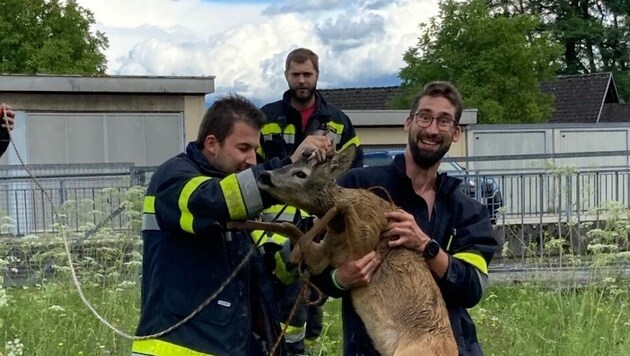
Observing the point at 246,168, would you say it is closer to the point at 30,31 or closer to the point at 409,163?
the point at 409,163

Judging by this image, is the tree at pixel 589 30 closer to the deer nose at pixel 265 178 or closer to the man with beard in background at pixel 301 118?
the man with beard in background at pixel 301 118

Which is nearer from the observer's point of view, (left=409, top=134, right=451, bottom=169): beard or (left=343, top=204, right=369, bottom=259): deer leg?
(left=343, top=204, right=369, bottom=259): deer leg

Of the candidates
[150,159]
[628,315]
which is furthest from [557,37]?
[628,315]

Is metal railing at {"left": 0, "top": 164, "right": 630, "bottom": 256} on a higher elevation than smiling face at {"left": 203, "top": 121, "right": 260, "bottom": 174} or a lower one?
lower

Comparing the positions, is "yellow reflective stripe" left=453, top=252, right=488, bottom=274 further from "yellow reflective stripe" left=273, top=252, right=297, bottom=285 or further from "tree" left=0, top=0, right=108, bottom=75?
"tree" left=0, top=0, right=108, bottom=75

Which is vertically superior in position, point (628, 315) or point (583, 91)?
point (583, 91)

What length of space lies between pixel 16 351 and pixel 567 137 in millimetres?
22650

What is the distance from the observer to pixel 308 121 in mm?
6520

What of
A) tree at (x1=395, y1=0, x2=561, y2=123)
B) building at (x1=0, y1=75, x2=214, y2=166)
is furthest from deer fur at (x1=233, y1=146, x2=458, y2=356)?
tree at (x1=395, y1=0, x2=561, y2=123)

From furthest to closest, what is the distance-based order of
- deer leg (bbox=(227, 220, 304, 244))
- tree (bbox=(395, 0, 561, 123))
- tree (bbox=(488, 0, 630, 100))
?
1. tree (bbox=(488, 0, 630, 100))
2. tree (bbox=(395, 0, 561, 123))
3. deer leg (bbox=(227, 220, 304, 244))

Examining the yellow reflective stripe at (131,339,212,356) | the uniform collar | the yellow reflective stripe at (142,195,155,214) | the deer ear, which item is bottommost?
the yellow reflective stripe at (131,339,212,356)

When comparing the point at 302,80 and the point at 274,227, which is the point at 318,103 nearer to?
the point at 302,80

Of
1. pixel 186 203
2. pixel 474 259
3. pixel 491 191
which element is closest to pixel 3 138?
pixel 186 203

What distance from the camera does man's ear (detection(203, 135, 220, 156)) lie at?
3697 mm
